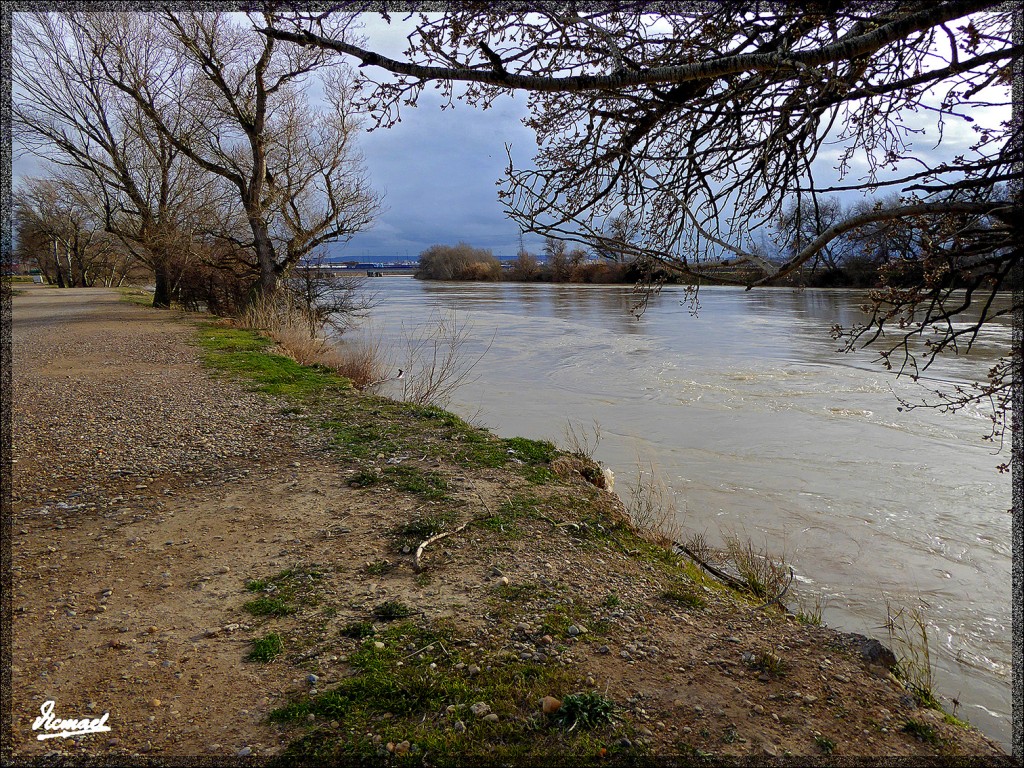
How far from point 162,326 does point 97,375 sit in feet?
27.0

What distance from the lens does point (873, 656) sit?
363 centimetres

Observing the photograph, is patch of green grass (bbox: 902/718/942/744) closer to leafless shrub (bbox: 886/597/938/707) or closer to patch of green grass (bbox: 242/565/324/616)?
leafless shrub (bbox: 886/597/938/707)

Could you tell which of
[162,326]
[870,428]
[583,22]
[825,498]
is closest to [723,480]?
[825,498]

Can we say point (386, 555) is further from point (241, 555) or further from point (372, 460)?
point (372, 460)

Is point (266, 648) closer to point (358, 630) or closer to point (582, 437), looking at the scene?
point (358, 630)

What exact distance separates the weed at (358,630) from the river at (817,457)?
3.37 metres

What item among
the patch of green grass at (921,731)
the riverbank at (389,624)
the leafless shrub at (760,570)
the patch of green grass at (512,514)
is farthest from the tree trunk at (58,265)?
the patch of green grass at (921,731)

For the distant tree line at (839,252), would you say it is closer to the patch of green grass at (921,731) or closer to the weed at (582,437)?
the patch of green grass at (921,731)

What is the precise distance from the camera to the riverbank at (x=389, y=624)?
2.82 metres

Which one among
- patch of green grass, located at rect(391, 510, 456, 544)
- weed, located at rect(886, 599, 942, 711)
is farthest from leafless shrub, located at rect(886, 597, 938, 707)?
patch of green grass, located at rect(391, 510, 456, 544)

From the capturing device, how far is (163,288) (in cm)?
2641

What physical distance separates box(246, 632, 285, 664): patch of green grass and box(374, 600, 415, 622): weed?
527 mm

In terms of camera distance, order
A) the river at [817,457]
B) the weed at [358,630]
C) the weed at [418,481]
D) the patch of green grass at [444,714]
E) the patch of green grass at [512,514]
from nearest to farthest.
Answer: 1. the patch of green grass at [444,714]
2. the weed at [358,630]
3. the patch of green grass at [512,514]
4. the river at [817,457]
5. the weed at [418,481]

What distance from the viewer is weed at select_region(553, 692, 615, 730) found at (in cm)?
285
